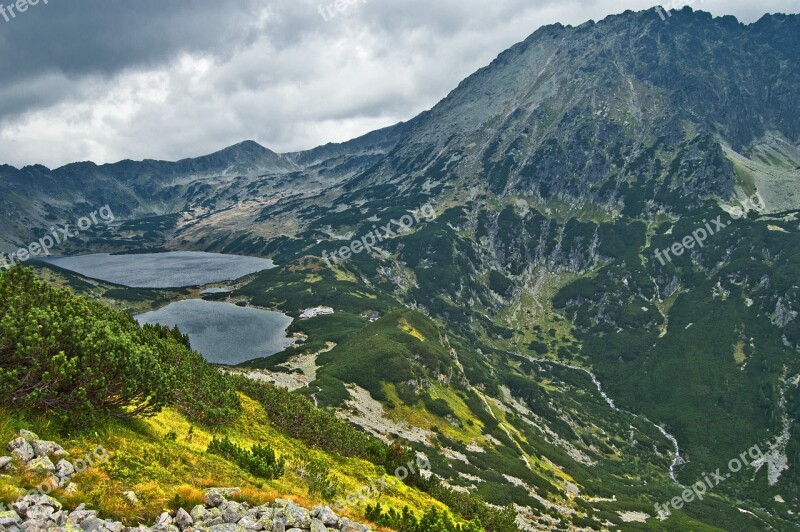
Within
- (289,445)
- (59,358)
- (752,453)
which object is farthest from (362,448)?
(752,453)

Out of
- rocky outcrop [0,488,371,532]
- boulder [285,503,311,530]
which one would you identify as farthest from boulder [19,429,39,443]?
boulder [285,503,311,530]

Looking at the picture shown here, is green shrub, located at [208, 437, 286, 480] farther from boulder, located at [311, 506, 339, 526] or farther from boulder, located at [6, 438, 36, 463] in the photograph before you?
boulder, located at [6, 438, 36, 463]

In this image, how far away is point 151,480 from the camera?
18.4 meters

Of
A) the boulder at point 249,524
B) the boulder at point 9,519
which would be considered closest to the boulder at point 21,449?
the boulder at point 9,519

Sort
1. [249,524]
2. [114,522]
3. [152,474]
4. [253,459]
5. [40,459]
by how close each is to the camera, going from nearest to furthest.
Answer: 1. [114,522]
2. [40,459]
3. [249,524]
4. [152,474]
5. [253,459]

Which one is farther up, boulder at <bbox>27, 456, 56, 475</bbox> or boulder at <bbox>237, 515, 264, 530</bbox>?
boulder at <bbox>27, 456, 56, 475</bbox>

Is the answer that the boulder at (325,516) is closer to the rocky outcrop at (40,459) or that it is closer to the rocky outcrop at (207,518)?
the rocky outcrop at (207,518)

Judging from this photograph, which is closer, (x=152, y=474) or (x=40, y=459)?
(x=40, y=459)

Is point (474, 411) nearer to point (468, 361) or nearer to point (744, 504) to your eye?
point (468, 361)

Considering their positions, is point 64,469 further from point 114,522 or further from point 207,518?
point 207,518

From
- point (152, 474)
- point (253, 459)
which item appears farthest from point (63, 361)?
point (253, 459)

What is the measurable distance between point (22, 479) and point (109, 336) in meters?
7.11

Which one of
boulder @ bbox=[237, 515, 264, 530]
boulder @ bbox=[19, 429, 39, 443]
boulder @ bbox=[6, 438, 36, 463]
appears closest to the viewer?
boulder @ bbox=[6, 438, 36, 463]

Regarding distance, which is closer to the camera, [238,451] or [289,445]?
[238,451]
